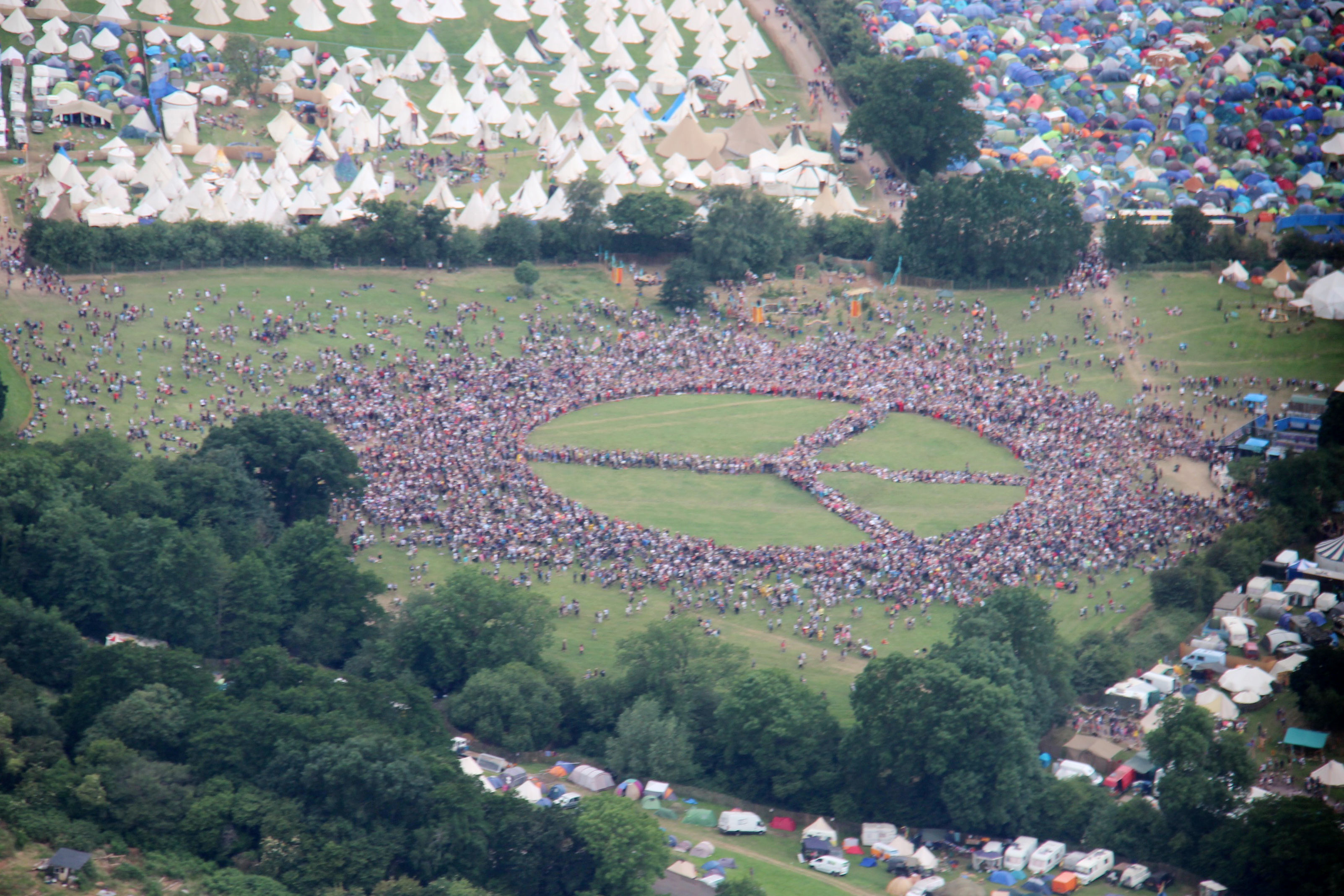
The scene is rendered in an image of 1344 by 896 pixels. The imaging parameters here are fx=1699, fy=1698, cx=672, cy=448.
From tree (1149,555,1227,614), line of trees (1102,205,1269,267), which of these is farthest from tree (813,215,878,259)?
tree (1149,555,1227,614)

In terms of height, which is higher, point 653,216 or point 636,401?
point 653,216

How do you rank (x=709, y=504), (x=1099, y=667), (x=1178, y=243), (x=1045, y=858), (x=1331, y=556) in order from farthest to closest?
(x=1178, y=243), (x=709, y=504), (x=1331, y=556), (x=1099, y=667), (x=1045, y=858)

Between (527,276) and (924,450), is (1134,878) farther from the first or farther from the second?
(527,276)

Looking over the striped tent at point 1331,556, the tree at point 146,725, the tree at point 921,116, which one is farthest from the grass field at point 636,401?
the tree at point 921,116

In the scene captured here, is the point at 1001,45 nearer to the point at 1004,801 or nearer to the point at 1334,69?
the point at 1334,69

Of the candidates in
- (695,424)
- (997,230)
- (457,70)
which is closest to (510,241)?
(695,424)

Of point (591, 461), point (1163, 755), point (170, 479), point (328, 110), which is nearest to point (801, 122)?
point (328, 110)

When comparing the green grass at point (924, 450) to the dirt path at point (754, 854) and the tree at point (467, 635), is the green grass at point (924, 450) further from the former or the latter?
the dirt path at point (754, 854)

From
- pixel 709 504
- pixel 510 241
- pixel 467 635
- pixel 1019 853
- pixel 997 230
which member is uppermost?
pixel 997 230
